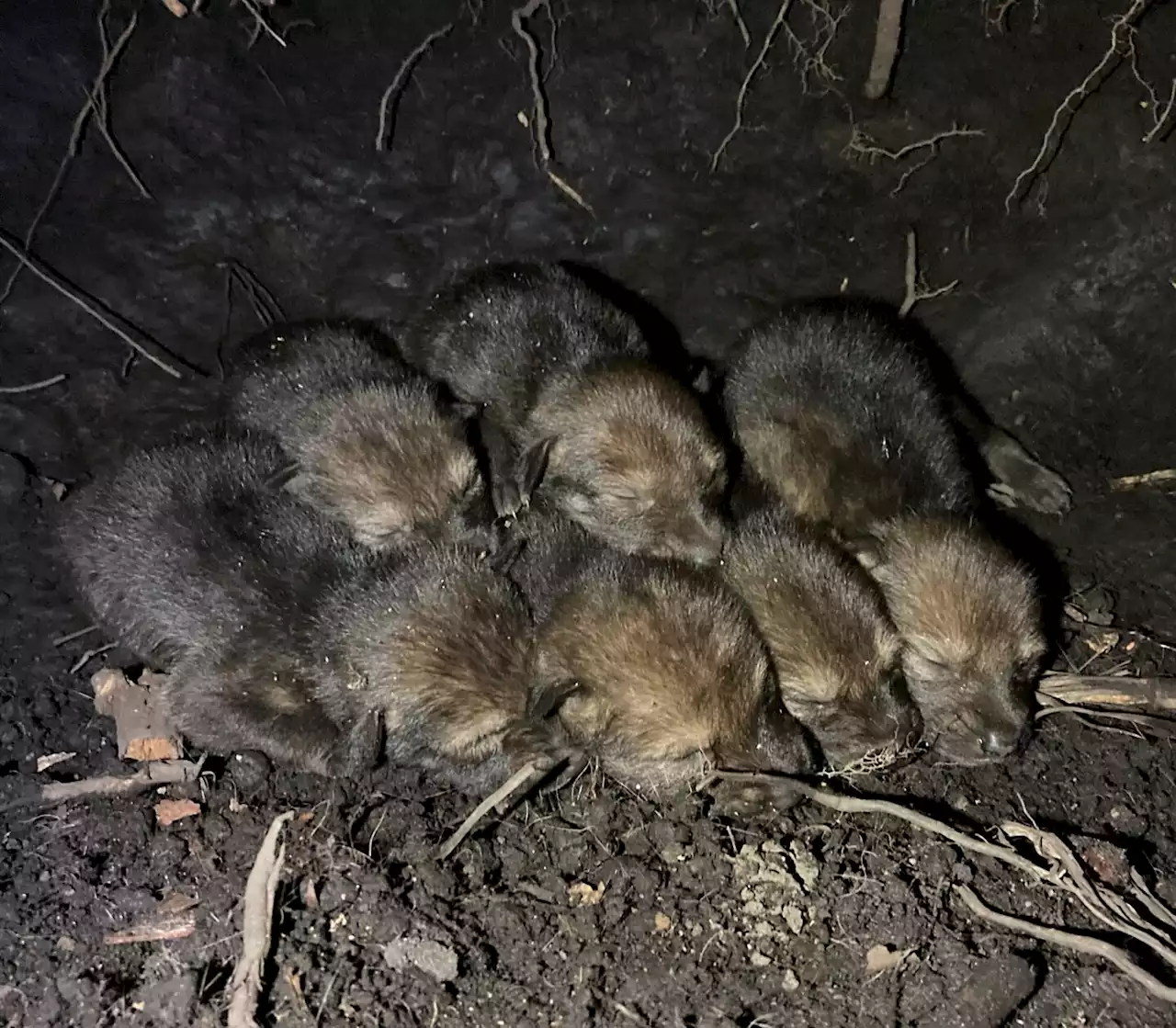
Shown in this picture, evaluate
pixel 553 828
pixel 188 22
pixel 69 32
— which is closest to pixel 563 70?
pixel 188 22

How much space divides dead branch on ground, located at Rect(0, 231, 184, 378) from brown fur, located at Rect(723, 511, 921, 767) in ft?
8.89

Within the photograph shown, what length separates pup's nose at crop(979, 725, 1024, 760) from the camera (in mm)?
3756

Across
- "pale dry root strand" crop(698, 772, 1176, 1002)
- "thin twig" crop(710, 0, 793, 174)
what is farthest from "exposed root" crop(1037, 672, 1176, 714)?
"thin twig" crop(710, 0, 793, 174)

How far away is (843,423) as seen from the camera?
438cm

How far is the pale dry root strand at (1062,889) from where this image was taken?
3131 millimetres

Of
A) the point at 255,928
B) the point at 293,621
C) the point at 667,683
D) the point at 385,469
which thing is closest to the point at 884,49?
the point at 385,469

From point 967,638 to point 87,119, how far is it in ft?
12.8

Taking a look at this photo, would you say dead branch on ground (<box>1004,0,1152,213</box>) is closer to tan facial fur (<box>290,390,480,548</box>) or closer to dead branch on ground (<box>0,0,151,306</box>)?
tan facial fur (<box>290,390,480,548</box>)

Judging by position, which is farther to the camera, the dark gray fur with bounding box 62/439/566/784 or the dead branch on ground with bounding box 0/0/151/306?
the dead branch on ground with bounding box 0/0/151/306

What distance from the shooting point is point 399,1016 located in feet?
9.93

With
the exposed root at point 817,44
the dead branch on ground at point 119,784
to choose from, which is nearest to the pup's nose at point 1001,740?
the dead branch on ground at point 119,784

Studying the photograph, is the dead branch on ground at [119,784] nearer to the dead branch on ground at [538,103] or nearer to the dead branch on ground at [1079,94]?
the dead branch on ground at [538,103]

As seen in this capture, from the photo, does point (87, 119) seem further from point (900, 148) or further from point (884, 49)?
point (900, 148)

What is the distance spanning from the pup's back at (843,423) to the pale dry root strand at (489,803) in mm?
1515
